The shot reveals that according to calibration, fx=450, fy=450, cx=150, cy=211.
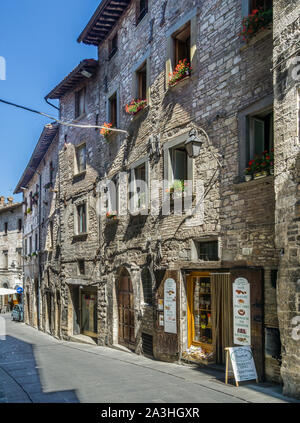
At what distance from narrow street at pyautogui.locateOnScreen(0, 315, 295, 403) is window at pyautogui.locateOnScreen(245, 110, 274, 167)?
423 centimetres

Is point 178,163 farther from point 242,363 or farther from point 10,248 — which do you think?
point 10,248

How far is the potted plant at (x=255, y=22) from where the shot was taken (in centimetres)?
833

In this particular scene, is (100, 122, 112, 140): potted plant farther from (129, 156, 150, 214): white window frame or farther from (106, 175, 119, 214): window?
(129, 156, 150, 214): white window frame

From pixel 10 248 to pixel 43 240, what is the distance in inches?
768

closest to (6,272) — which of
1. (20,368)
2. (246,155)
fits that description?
(20,368)

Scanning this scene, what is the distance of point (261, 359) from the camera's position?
8000mm

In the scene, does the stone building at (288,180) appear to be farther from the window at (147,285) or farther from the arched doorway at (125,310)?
the arched doorway at (125,310)

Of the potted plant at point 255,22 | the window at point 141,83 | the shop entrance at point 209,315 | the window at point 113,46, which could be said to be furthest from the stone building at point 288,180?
the window at point 113,46

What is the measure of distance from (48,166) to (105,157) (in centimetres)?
963

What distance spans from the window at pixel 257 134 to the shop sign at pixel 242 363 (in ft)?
11.5

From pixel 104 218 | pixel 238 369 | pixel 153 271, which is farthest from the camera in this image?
pixel 104 218

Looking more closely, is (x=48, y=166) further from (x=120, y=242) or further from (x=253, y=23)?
(x=253, y=23)

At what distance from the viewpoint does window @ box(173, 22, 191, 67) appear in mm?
11469
